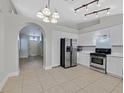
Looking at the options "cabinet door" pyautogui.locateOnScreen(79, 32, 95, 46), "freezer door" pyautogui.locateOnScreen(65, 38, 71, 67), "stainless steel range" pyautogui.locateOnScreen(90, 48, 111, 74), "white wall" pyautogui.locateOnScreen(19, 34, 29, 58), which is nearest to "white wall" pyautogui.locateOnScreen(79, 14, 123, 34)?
"cabinet door" pyautogui.locateOnScreen(79, 32, 95, 46)

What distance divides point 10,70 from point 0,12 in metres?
2.24

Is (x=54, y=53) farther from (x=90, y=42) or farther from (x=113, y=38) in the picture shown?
(x=113, y=38)

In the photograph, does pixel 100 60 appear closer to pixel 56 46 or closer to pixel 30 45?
pixel 56 46

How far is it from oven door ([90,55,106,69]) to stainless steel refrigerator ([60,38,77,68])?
1165mm

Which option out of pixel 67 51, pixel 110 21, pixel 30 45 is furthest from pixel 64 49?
pixel 30 45

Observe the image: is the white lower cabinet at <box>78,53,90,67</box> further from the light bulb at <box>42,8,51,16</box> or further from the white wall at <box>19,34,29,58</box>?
the white wall at <box>19,34,29,58</box>

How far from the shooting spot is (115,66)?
12.0ft

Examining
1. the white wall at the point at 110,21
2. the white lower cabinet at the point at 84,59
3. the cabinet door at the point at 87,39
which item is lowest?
the white lower cabinet at the point at 84,59

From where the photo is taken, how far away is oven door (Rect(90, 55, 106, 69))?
4134 millimetres

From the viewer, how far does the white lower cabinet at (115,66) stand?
348 cm

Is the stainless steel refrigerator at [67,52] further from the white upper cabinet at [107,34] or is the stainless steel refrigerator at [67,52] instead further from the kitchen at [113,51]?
the white upper cabinet at [107,34]

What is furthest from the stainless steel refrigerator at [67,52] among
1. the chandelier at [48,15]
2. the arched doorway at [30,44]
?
the arched doorway at [30,44]

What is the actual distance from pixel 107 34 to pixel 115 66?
1708 millimetres

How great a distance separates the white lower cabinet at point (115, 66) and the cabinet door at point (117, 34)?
0.89 m
